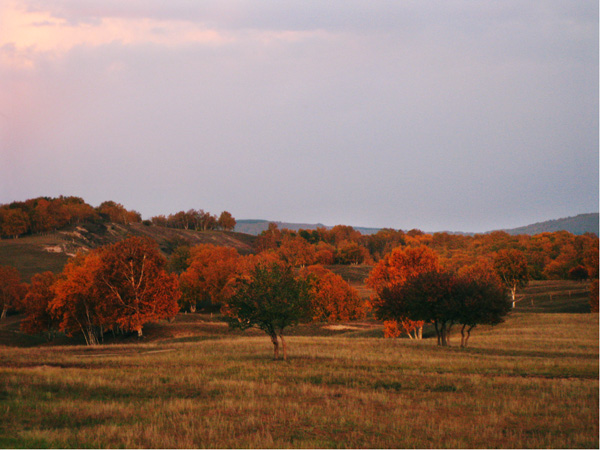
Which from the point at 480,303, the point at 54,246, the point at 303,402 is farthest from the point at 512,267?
the point at 54,246

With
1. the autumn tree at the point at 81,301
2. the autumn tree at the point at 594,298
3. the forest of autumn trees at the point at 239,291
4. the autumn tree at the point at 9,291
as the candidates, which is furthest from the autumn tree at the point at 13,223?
the autumn tree at the point at 594,298

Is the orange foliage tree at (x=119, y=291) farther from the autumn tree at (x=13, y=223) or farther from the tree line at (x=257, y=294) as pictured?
the autumn tree at (x=13, y=223)

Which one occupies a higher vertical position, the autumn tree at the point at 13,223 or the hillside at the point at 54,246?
Result: the autumn tree at the point at 13,223

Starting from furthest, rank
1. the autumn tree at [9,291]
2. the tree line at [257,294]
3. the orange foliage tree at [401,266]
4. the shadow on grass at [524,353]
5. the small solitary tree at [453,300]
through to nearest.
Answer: the autumn tree at [9,291]
the orange foliage tree at [401,266]
the small solitary tree at [453,300]
the shadow on grass at [524,353]
the tree line at [257,294]

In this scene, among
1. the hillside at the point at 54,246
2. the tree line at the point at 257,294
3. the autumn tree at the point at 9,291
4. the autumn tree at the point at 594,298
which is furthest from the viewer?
the hillside at the point at 54,246

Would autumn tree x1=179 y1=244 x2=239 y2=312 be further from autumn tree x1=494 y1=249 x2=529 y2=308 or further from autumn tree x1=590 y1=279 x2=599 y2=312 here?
autumn tree x1=590 y1=279 x2=599 y2=312

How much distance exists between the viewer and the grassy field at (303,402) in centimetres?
1466

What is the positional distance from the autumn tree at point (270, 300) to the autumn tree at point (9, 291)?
3199 inches

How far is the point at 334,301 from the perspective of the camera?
91.8 meters

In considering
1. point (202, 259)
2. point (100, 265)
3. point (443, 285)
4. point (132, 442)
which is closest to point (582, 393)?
point (132, 442)

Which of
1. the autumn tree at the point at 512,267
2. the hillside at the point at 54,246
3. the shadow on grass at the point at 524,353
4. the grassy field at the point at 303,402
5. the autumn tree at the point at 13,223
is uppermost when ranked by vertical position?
the autumn tree at the point at 13,223

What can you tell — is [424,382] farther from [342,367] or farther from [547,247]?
[547,247]

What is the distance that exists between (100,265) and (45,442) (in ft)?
171

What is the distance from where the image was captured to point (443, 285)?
141ft
